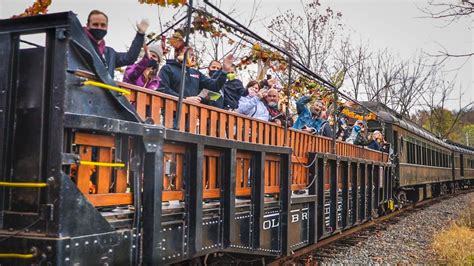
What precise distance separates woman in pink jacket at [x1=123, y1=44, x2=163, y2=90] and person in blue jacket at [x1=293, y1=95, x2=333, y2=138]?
11.0 ft

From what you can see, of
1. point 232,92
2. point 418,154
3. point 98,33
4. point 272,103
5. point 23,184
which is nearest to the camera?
point 23,184

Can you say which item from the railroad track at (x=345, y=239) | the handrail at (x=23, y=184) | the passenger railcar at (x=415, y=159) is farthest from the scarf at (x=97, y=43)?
the passenger railcar at (x=415, y=159)

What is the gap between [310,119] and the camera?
8344 millimetres

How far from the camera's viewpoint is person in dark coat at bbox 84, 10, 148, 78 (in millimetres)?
3701

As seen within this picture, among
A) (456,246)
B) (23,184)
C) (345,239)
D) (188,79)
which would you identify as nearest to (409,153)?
(345,239)

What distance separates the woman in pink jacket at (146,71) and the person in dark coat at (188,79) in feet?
0.38

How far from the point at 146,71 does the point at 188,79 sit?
608mm

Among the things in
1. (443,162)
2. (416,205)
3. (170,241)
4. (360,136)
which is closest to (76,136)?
(170,241)

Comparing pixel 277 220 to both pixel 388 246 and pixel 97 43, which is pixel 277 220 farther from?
pixel 388 246

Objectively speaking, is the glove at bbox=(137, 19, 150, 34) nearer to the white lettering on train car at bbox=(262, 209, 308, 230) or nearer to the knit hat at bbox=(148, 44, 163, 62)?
the knit hat at bbox=(148, 44, 163, 62)

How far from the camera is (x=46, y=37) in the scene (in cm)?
312

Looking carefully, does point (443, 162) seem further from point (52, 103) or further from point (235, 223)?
point (52, 103)

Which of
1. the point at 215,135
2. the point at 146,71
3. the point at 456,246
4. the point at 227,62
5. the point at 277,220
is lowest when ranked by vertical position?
the point at 456,246

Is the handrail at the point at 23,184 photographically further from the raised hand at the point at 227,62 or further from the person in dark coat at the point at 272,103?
the person in dark coat at the point at 272,103
